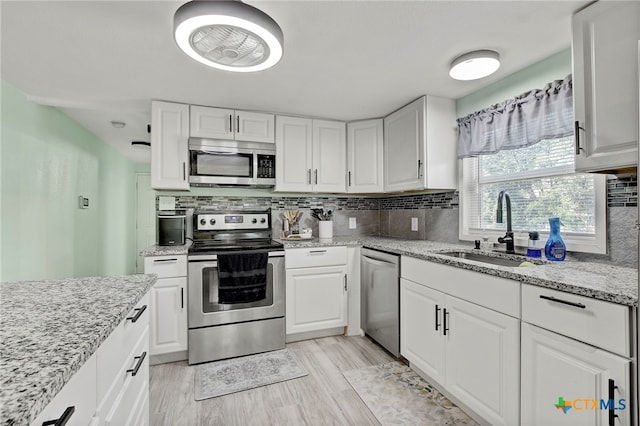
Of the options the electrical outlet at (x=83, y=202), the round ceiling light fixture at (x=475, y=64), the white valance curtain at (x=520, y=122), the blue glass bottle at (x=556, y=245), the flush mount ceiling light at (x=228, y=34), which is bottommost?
the blue glass bottle at (x=556, y=245)

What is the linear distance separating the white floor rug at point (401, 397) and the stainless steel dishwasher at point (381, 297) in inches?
8.4

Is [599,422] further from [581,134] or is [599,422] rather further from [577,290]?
[581,134]

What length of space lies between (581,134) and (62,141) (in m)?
4.11

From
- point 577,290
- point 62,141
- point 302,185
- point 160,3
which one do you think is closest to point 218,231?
point 302,185

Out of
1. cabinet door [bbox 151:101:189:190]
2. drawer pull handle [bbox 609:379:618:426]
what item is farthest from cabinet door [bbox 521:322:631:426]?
cabinet door [bbox 151:101:189:190]

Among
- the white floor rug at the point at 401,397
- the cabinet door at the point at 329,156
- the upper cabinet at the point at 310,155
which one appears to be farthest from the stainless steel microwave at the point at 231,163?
the white floor rug at the point at 401,397

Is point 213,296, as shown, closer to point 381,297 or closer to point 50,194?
point 381,297

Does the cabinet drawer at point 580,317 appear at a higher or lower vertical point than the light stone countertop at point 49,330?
lower

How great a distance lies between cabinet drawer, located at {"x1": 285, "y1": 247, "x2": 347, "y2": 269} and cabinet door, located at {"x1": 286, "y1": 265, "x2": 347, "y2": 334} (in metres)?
0.05

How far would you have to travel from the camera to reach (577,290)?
3.76 ft

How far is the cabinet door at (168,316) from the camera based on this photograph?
2.31 m

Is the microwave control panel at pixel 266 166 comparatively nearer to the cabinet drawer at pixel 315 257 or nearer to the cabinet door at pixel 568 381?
the cabinet drawer at pixel 315 257

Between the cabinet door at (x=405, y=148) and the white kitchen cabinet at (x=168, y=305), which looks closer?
the white kitchen cabinet at (x=168, y=305)

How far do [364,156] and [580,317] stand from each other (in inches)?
89.9
